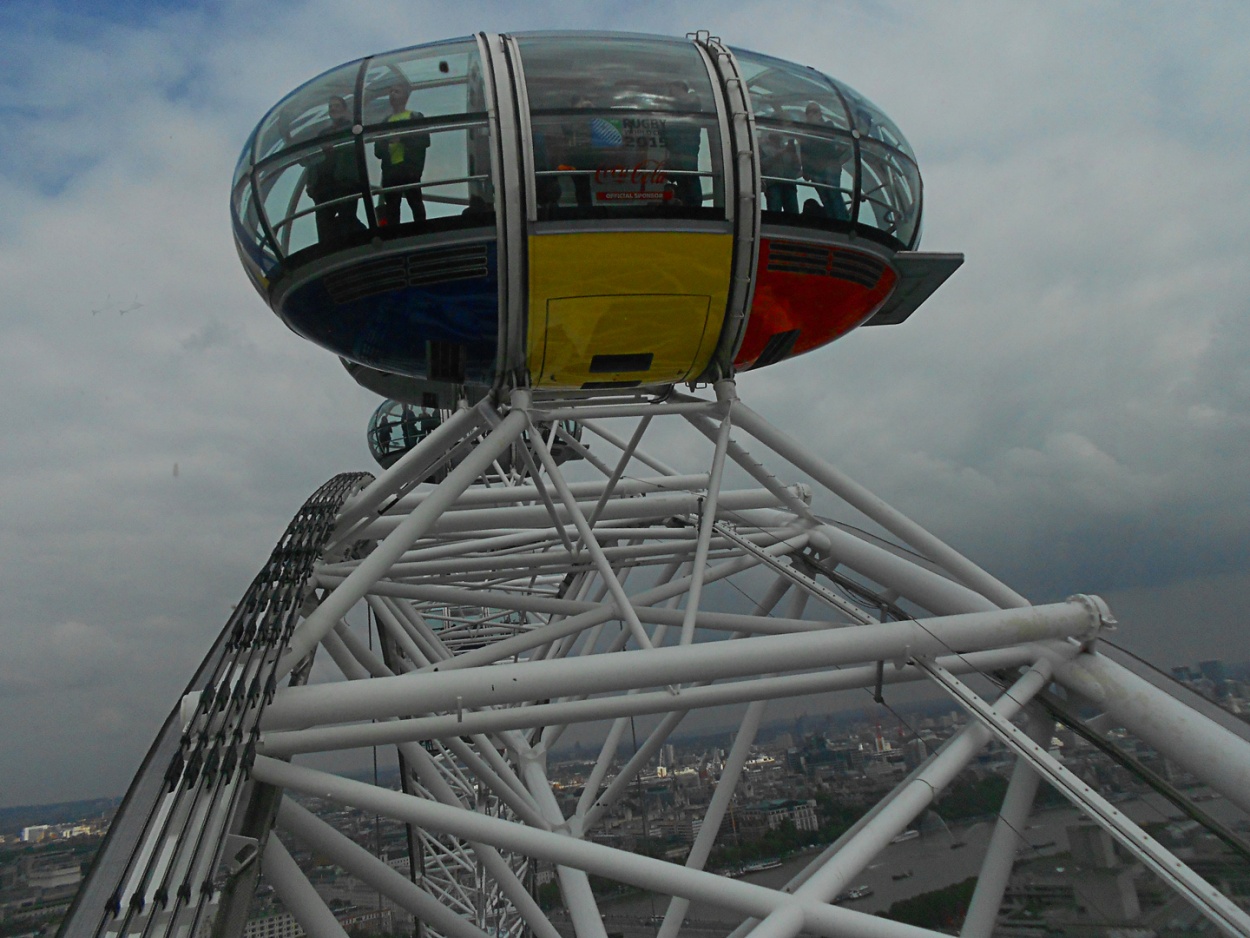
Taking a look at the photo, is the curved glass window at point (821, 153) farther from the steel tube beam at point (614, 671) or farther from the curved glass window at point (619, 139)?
the steel tube beam at point (614, 671)

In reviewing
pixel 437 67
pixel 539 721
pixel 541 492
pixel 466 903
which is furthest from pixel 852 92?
pixel 466 903

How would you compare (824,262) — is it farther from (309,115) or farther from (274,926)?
(274,926)

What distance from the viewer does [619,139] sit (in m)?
8.04

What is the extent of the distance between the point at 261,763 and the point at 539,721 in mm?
1944

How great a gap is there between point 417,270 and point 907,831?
7258mm

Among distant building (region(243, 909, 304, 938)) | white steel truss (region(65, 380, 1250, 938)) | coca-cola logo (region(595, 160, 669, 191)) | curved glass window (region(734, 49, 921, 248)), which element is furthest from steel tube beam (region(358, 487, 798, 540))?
coca-cola logo (region(595, 160, 669, 191))

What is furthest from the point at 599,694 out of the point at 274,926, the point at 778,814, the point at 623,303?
the point at 778,814

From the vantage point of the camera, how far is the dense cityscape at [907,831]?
717 centimetres

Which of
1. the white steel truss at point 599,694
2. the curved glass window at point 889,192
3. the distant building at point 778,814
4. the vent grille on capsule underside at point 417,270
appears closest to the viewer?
the white steel truss at point 599,694

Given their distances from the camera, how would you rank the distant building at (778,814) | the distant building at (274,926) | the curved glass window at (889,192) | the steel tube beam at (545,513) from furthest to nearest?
the distant building at (778,814) < the steel tube beam at (545,513) < the distant building at (274,926) < the curved glass window at (889,192)

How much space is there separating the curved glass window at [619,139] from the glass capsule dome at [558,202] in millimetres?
16

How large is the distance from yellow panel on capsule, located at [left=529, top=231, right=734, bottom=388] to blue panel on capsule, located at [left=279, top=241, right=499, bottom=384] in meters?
0.42

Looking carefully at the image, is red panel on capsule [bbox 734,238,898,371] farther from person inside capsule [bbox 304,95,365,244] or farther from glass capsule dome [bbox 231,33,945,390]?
person inside capsule [bbox 304,95,365,244]

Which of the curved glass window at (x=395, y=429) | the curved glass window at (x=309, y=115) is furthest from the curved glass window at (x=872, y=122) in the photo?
the curved glass window at (x=395, y=429)
